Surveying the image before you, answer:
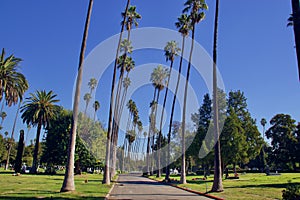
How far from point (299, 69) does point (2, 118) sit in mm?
155995

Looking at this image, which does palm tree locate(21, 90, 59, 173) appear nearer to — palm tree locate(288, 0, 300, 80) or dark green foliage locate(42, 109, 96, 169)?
dark green foliage locate(42, 109, 96, 169)

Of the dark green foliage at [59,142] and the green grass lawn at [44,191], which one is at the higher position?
the dark green foliage at [59,142]

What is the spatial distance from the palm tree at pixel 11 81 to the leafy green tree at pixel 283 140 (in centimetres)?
6371

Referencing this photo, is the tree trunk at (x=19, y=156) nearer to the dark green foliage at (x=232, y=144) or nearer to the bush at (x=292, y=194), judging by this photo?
the dark green foliage at (x=232, y=144)

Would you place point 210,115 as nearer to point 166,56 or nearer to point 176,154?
point 176,154

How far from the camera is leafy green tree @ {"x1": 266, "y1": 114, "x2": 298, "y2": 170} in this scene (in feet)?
248

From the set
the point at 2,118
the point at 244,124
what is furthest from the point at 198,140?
the point at 2,118

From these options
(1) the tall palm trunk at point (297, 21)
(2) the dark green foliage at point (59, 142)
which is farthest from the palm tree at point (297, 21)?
(2) the dark green foliage at point (59, 142)

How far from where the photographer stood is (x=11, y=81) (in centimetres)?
4091

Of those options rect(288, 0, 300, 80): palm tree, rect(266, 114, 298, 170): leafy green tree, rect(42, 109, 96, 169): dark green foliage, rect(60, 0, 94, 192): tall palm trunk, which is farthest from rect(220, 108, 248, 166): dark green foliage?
rect(266, 114, 298, 170): leafy green tree

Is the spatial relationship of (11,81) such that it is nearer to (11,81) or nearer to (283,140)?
(11,81)

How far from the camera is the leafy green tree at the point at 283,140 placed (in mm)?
75688

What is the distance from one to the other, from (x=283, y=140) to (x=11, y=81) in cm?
6679

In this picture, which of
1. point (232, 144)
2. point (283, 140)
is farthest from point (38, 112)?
point (283, 140)
